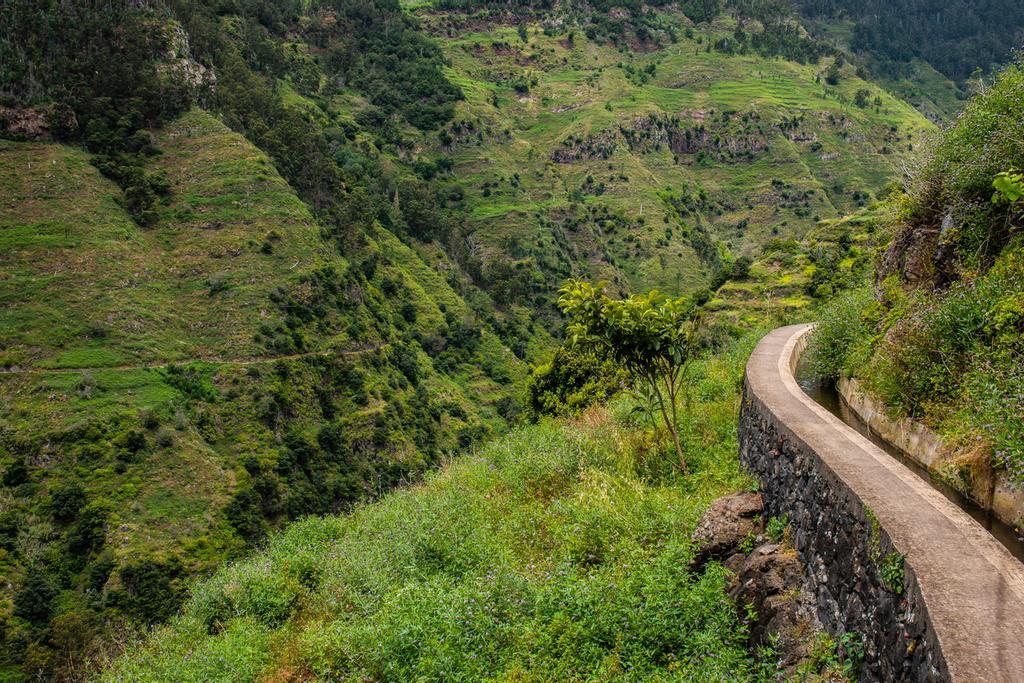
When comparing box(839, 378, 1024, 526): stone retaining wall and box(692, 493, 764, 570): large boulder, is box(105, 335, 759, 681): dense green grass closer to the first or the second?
box(692, 493, 764, 570): large boulder

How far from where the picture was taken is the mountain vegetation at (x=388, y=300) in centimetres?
859

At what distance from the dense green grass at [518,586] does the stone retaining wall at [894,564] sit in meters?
1.21

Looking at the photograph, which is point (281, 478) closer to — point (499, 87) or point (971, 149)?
point (971, 149)

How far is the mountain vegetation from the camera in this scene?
338 inches

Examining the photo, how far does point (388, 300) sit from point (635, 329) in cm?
6546

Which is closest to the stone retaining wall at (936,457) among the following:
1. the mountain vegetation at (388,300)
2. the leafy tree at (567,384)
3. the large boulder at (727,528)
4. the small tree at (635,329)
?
the mountain vegetation at (388,300)

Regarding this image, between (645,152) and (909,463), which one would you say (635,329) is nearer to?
(909,463)

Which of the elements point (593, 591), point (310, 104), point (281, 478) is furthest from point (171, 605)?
point (310, 104)

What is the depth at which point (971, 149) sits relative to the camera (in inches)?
316

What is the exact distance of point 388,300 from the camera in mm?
73438

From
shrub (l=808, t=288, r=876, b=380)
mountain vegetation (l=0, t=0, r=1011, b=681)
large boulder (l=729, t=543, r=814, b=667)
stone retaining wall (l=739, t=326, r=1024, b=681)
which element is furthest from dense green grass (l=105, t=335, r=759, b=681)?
shrub (l=808, t=288, r=876, b=380)

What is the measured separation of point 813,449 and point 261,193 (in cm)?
6983

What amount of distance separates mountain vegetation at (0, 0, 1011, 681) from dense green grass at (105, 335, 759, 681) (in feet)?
0.20

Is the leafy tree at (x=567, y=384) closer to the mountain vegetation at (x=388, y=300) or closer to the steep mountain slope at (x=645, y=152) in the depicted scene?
the mountain vegetation at (x=388, y=300)
